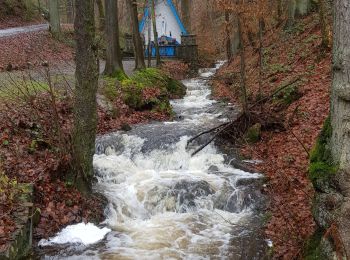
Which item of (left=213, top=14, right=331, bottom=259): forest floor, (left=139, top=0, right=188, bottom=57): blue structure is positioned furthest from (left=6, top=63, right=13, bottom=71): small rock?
(left=139, top=0, right=188, bottom=57): blue structure

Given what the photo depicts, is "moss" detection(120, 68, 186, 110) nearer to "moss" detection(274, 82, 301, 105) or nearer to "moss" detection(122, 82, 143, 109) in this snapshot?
"moss" detection(122, 82, 143, 109)

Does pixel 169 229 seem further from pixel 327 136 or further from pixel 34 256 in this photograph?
pixel 327 136

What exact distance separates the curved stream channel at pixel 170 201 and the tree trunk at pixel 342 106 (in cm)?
260

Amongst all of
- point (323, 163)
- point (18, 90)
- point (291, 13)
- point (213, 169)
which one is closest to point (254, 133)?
point (213, 169)

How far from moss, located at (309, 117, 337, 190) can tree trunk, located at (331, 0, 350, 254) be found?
14 centimetres

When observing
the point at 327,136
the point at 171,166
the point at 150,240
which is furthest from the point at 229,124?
the point at 327,136

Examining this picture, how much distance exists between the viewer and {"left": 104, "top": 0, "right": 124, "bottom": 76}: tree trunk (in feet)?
56.9

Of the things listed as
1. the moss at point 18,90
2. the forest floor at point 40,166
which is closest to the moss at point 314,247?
the forest floor at point 40,166

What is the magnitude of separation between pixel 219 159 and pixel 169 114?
225 inches

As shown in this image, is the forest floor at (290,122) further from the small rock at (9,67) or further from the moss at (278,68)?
the small rock at (9,67)

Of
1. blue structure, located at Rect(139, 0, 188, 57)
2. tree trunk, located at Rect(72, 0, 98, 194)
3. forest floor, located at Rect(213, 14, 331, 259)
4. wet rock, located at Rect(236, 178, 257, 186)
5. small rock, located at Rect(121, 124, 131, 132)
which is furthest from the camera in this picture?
blue structure, located at Rect(139, 0, 188, 57)

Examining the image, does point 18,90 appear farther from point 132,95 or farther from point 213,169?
point 132,95

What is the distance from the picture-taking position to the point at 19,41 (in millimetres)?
24391

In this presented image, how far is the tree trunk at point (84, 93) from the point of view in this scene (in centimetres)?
819
